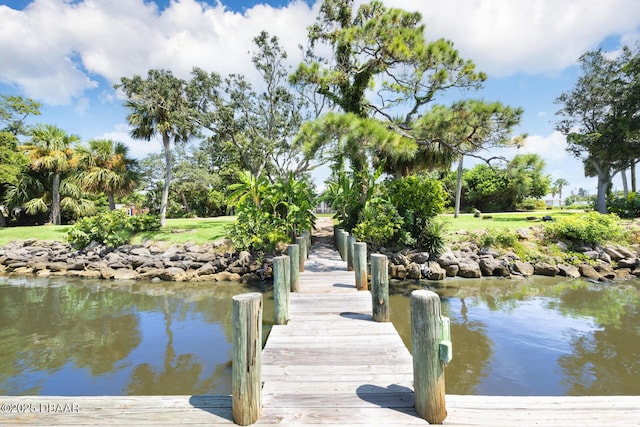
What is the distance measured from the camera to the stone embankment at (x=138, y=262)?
11266 mm

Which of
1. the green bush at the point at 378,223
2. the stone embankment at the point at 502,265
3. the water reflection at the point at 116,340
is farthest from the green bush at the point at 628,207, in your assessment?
the water reflection at the point at 116,340

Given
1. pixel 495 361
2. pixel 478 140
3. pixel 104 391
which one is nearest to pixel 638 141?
pixel 478 140

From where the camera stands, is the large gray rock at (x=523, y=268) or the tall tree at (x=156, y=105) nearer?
the large gray rock at (x=523, y=268)

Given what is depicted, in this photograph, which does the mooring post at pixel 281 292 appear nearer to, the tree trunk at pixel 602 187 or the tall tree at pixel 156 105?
the tall tree at pixel 156 105

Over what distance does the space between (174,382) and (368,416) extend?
343cm

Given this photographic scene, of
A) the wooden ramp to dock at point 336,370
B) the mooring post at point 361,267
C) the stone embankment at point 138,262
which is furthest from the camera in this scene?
the stone embankment at point 138,262

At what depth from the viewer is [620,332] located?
6.33 metres

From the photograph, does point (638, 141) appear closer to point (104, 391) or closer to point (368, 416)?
point (368, 416)

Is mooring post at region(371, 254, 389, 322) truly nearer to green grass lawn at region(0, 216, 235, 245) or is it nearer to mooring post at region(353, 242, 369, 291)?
mooring post at region(353, 242, 369, 291)

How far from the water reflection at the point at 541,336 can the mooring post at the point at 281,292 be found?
102 inches

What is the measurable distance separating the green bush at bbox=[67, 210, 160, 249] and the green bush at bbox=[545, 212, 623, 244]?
17566mm

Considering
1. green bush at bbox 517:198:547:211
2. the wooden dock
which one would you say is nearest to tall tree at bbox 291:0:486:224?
the wooden dock

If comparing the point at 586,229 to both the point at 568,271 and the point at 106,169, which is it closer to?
the point at 568,271

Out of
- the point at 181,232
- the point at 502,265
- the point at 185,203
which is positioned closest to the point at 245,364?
the point at 502,265
